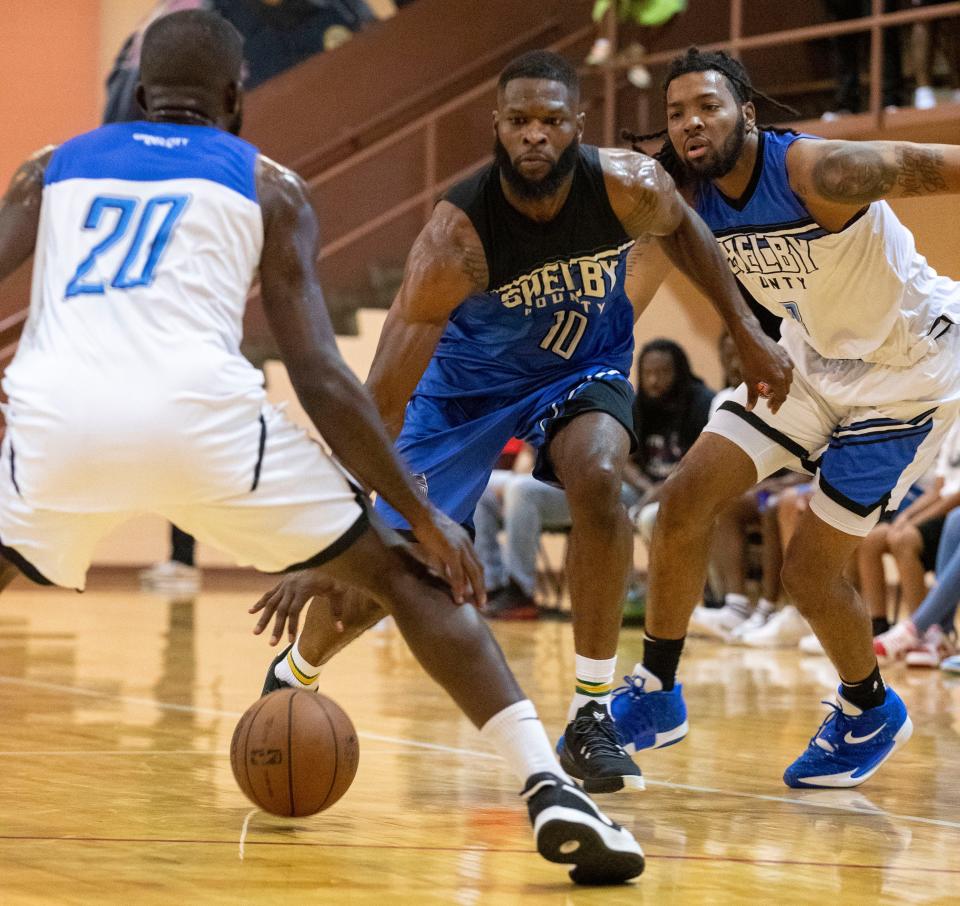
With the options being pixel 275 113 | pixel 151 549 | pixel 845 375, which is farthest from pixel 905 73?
pixel 151 549

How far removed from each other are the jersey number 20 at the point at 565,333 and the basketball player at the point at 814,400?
0.51 metres

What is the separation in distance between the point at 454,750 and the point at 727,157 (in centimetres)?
217

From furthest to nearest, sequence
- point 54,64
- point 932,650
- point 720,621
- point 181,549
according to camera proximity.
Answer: point 54,64 < point 181,549 < point 720,621 < point 932,650

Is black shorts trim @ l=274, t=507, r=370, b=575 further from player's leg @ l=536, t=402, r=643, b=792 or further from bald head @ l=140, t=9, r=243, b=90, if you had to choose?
player's leg @ l=536, t=402, r=643, b=792

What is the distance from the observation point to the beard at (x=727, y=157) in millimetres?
4496

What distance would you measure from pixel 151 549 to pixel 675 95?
421 inches

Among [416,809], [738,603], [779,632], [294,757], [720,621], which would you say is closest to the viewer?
[294,757]

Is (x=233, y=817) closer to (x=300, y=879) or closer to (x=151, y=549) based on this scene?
(x=300, y=879)

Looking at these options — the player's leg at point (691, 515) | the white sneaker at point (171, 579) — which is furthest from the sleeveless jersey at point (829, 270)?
the white sneaker at point (171, 579)

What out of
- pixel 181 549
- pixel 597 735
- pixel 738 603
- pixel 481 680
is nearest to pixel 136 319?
pixel 481 680

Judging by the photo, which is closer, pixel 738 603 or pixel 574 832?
pixel 574 832

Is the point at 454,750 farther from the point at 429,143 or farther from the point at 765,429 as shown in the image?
the point at 429,143

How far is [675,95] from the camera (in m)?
4.60

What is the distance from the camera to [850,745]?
4660 millimetres
